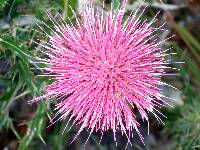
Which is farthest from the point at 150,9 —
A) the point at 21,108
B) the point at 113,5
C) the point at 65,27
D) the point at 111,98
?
the point at 21,108

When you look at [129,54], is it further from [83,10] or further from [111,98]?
[83,10]

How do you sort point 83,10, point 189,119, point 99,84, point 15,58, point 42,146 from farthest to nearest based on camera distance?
point 42,146, point 189,119, point 15,58, point 83,10, point 99,84

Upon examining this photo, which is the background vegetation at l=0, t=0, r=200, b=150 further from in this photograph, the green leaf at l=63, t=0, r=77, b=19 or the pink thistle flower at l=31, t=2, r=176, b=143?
the pink thistle flower at l=31, t=2, r=176, b=143

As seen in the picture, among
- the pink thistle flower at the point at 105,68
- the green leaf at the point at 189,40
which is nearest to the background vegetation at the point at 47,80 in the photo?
the green leaf at the point at 189,40

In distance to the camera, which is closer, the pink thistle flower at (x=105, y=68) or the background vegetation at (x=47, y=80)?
the pink thistle flower at (x=105, y=68)

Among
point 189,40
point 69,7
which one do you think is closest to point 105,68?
point 69,7

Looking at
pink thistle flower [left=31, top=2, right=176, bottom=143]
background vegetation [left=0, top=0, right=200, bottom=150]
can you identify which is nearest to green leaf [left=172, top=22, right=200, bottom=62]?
background vegetation [left=0, top=0, right=200, bottom=150]

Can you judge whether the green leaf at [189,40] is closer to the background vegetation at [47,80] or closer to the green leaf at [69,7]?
the background vegetation at [47,80]

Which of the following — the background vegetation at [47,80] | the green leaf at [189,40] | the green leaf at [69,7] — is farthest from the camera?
the green leaf at [189,40]
